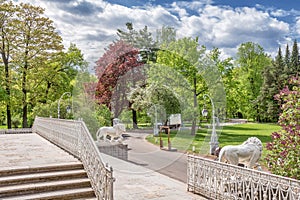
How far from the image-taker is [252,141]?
19.4 feet

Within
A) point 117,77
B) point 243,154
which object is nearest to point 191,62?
point 117,77

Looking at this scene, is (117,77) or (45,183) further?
(117,77)

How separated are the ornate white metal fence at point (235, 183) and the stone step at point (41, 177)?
2.32 metres

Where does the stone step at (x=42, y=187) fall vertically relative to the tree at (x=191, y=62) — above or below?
below

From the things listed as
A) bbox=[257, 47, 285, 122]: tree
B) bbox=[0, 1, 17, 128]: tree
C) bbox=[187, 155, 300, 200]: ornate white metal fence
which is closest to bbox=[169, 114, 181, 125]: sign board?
bbox=[187, 155, 300, 200]: ornate white metal fence

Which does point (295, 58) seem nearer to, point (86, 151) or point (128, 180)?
point (128, 180)

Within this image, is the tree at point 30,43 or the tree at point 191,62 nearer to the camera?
the tree at point 191,62

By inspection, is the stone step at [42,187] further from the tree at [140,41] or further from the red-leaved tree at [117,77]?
the tree at [140,41]

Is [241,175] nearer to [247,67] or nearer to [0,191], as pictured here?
[0,191]

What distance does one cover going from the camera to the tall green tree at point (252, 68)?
120 ft

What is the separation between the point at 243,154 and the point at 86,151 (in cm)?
320

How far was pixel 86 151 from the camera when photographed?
5586 mm

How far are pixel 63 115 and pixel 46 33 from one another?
724 cm

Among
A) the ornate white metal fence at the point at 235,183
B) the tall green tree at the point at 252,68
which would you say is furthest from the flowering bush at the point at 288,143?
the tall green tree at the point at 252,68
